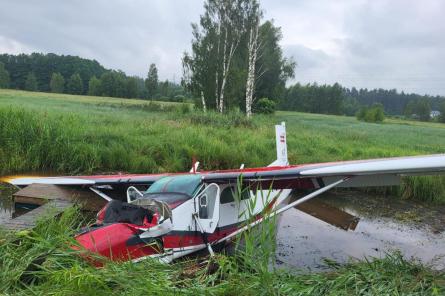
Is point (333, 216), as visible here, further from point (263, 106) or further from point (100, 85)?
point (100, 85)

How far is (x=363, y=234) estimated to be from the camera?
30.0ft

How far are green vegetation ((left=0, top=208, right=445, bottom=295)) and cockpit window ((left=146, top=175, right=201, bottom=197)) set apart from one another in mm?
2303

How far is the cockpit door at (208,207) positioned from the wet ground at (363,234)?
124cm

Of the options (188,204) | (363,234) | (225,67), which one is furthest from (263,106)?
(188,204)

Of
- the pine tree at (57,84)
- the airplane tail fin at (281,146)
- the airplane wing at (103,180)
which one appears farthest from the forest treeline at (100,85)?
the airplane wing at (103,180)

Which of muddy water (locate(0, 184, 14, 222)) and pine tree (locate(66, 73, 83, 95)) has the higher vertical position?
pine tree (locate(66, 73, 83, 95))

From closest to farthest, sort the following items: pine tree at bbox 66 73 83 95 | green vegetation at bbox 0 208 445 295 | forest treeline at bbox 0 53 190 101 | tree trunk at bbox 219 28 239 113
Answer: green vegetation at bbox 0 208 445 295, tree trunk at bbox 219 28 239 113, forest treeline at bbox 0 53 190 101, pine tree at bbox 66 73 83 95

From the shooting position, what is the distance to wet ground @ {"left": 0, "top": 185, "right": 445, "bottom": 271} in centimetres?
767

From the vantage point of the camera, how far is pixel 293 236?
8.69 metres

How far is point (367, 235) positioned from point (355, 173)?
133 inches

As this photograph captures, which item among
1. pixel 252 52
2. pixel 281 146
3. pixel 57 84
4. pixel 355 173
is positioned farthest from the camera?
pixel 57 84

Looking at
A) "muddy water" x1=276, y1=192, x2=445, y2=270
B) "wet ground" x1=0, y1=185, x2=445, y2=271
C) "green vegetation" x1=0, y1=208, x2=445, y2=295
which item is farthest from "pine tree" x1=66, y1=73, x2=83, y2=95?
"green vegetation" x1=0, y1=208, x2=445, y2=295

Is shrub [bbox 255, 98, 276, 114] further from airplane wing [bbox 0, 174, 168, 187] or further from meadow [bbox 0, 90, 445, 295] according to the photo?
airplane wing [bbox 0, 174, 168, 187]

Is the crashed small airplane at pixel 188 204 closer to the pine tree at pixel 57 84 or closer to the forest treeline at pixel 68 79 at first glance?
the forest treeline at pixel 68 79
